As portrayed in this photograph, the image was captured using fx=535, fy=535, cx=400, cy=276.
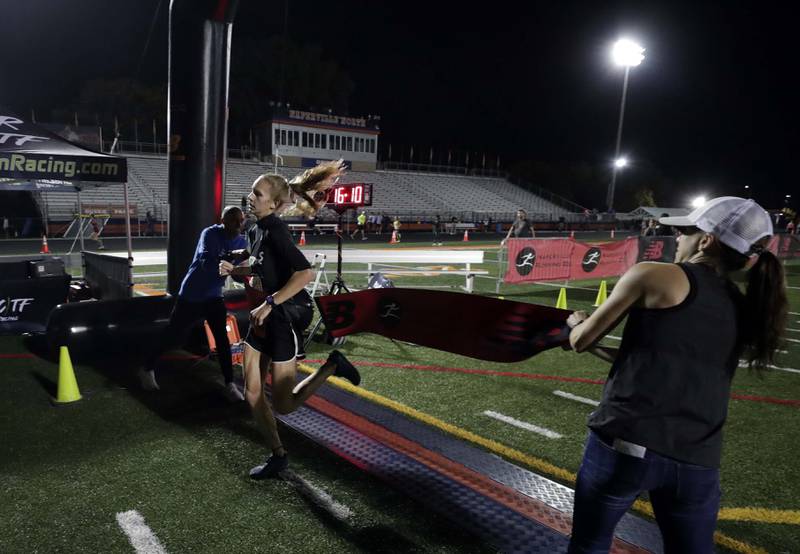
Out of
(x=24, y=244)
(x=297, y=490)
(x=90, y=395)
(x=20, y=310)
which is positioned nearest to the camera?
(x=297, y=490)

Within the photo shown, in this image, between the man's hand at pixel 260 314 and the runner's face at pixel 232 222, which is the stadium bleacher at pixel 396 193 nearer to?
the runner's face at pixel 232 222

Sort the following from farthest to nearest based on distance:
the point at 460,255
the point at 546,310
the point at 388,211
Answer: the point at 388,211, the point at 460,255, the point at 546,310

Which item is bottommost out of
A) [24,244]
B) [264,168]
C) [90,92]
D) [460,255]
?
[24,244]

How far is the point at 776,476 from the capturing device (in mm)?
4148

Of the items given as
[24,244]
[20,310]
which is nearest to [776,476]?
[20,310]

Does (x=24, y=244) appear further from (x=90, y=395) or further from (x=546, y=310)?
(x=546, y=310)

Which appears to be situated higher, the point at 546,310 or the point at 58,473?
the point at 546,310

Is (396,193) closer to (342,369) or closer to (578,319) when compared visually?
(342,369)

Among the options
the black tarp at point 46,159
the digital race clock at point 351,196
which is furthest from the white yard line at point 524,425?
the black tarp at point 46,159

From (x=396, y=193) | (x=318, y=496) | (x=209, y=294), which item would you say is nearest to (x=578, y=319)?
(x=318, y=496)

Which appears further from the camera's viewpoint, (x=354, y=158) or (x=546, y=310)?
(x=354, y=158)

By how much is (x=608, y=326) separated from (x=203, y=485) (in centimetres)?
305

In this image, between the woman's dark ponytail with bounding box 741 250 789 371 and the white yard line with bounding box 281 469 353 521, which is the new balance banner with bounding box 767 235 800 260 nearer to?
the white yard line with bounding box 281 469 353 521

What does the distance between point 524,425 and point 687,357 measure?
3416 mm
